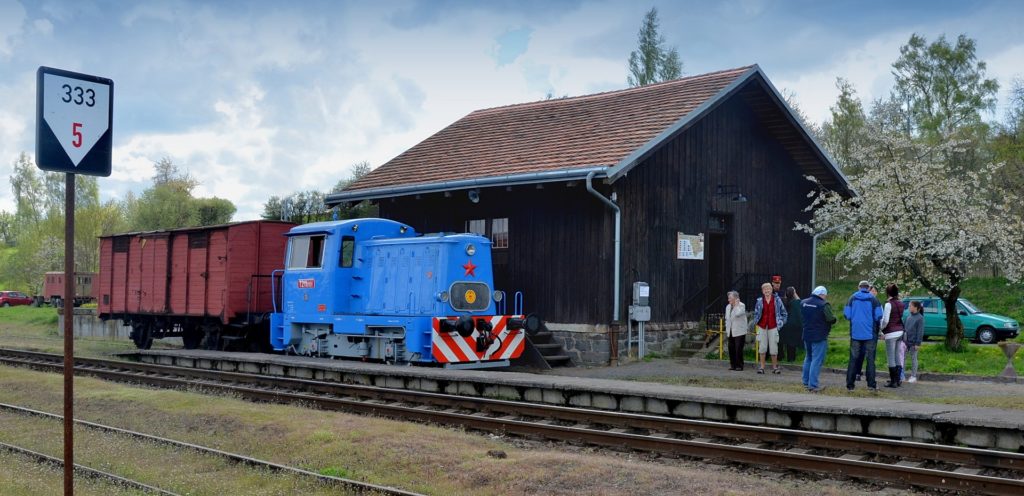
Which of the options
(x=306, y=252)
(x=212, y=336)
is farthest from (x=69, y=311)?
(x=212, y=336)

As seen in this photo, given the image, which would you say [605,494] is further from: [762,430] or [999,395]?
[999,395]

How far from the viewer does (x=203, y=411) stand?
12891mm

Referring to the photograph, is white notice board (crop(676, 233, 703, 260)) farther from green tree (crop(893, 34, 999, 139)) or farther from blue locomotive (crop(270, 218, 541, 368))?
green tree (crop(893, 34, 999, 139))

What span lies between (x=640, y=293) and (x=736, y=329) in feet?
7.77

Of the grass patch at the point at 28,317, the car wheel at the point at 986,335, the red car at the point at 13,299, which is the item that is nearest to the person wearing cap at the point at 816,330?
the car wheel at the point at 986,335

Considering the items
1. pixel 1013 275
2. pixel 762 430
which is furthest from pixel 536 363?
pixel 1013 275

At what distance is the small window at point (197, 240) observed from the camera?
68.6 feet

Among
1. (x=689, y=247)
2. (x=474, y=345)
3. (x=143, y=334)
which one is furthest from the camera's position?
(x=143, y=334)

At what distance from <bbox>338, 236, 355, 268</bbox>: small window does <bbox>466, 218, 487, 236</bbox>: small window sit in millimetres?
4270

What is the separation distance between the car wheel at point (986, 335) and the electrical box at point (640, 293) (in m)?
11.0

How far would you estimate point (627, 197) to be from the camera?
63.1 ft

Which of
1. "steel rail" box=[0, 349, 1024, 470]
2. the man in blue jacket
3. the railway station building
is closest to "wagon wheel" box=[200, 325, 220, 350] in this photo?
the railway station building

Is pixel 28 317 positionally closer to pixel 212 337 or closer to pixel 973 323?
pixel 212 337

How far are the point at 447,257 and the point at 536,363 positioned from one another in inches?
124
